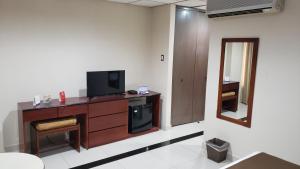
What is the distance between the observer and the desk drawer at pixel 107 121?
3726 mm

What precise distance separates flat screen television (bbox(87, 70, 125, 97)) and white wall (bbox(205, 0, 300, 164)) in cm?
185

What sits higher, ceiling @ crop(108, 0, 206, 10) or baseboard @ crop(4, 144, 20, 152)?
ceiling @ crop(108, 0, 206, 10)

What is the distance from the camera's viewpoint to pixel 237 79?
11.0 feet

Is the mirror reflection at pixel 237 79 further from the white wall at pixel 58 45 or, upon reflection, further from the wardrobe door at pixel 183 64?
the white wall at pixel 58 45

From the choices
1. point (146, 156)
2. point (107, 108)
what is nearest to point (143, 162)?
point (146, 156)

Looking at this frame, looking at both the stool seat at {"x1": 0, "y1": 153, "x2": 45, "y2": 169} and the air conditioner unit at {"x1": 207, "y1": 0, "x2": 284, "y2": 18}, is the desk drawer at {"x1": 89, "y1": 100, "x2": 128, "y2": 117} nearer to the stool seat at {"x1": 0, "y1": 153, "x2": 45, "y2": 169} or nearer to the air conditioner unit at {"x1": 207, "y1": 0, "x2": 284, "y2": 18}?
the stool seat at {"x1": 0, "y1": 153, "x2": 45, "y2": 169}

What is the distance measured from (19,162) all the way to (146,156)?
197 centimetres

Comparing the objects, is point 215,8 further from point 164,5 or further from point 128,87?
point 128,87

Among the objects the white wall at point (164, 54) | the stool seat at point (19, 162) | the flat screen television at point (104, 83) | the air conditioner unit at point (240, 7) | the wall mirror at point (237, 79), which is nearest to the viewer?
the stool seat at point (19, 162)

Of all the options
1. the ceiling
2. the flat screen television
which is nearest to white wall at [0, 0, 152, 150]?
the ceiling

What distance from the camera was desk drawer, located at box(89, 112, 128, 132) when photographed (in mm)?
3726

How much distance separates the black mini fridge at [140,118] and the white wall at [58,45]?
615 mm

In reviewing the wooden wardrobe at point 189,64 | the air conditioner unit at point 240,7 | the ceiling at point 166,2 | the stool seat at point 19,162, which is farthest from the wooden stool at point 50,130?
the air conditioner unit at point 240,7

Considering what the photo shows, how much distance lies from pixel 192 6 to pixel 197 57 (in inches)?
39.5
